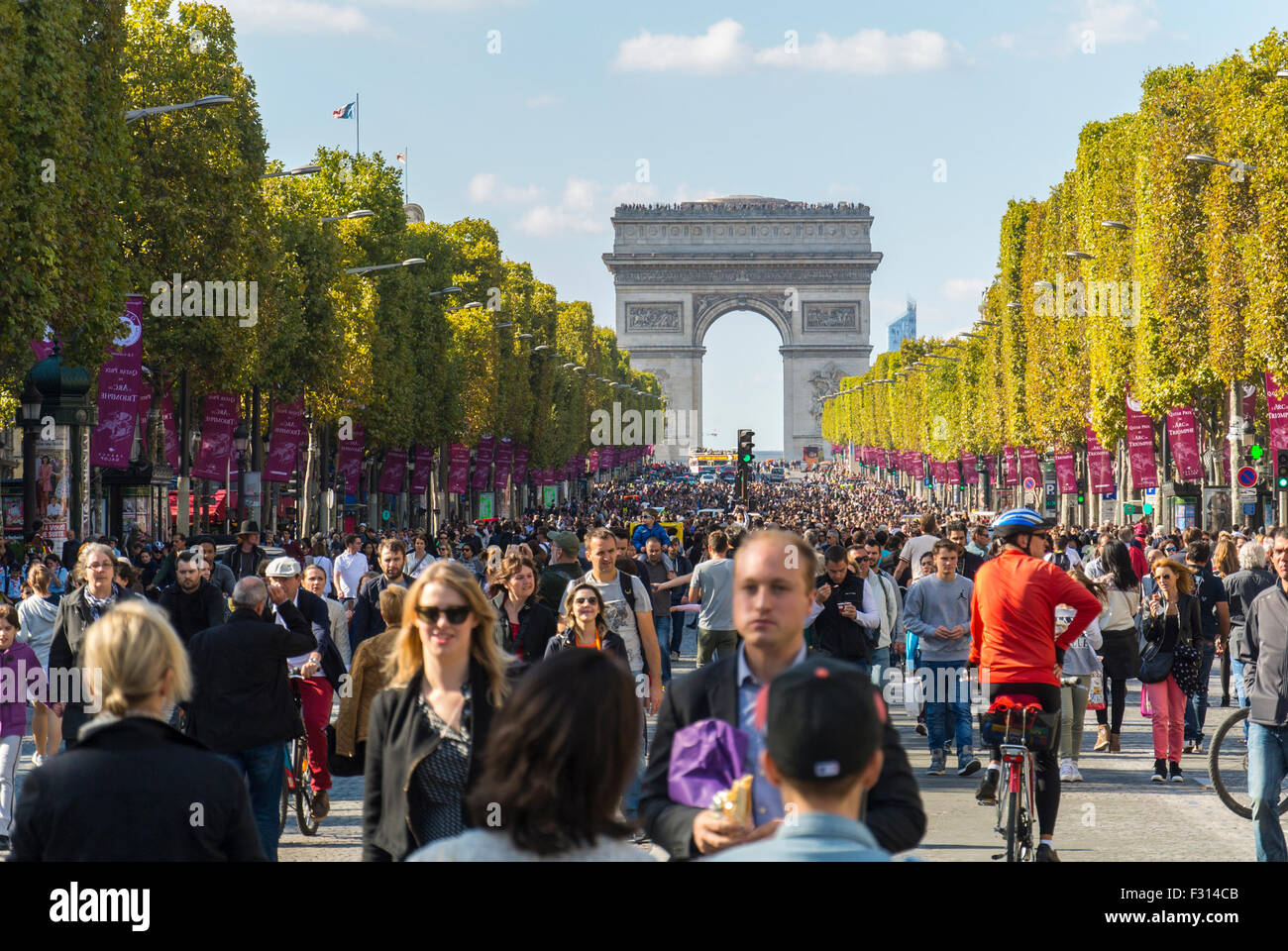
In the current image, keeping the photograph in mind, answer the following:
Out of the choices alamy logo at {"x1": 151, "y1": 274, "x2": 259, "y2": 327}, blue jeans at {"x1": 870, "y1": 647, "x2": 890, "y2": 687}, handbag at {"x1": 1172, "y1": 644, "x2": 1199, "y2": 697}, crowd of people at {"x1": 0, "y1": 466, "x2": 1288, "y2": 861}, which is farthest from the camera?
alamy logo at {"x1": 151, "y1": 274, "x2": 259, "y2": 327}

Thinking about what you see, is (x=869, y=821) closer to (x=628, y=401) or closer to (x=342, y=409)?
(x=342, y=409)

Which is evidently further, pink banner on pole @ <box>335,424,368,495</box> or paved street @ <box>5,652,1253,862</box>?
pink banner on pole @ <box>335,424,368,495</box>

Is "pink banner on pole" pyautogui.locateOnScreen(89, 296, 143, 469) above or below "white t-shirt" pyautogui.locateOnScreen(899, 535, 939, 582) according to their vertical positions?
above

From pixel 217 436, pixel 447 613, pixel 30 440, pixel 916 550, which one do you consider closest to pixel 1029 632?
pixel 447 613

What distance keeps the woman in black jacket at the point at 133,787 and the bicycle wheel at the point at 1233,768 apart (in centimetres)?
619

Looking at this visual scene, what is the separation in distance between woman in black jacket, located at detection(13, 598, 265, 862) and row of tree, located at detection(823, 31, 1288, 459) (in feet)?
90.5

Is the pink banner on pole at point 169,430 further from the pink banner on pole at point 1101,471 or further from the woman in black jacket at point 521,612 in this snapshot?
the woman in black jacket at point 521,612

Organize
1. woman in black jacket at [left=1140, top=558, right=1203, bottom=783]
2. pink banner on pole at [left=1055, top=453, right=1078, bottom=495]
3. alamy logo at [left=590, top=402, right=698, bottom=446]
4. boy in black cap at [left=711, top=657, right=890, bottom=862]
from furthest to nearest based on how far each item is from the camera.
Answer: alamy logo at [left=590, top=402, right=698, bottom=446]
pink banner on pole at [left=1055, top=453, right=1078, bottom=495]
woman in black jacket at [left=1140, top=558, right=1203, bottom=783]
boy in black cap at [left=711, top=657, right=890, bottom=862]

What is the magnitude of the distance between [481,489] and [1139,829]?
5351cm

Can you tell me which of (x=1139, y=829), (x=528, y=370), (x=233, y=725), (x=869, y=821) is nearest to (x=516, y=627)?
(x=233, y=725)

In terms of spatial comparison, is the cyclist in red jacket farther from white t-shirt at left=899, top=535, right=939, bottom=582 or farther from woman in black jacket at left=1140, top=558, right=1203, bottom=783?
white t-shirt at left=899, top=535, right=939, bottom=582

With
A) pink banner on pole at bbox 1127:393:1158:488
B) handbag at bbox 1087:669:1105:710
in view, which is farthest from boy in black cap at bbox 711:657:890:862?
pink banner on pole at bbox 1127:393:1158:488

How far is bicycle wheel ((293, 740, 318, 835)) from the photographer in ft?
38.9

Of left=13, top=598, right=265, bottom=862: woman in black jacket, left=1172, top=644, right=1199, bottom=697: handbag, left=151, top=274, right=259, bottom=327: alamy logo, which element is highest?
left=151, top=274, right=259, bottom=327: alamy logo
